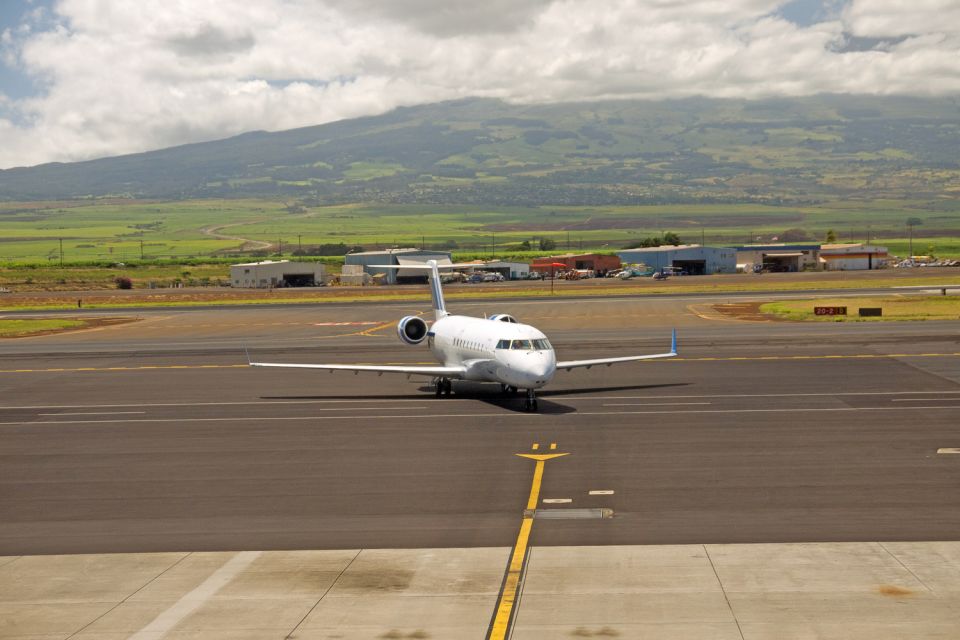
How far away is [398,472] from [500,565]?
1042 centimetres

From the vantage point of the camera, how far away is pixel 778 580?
20.8 metres

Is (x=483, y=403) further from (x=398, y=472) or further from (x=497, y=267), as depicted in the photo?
(x=497, y=267)

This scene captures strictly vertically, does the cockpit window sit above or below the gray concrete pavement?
above

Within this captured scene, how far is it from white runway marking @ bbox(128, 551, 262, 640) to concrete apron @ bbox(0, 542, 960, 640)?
4cm

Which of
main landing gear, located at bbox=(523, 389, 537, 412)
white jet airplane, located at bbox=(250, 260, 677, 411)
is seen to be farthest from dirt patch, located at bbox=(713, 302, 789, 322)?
main landing gear, located at bbox=(523, 389, 537, 412)

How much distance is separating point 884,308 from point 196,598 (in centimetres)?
8417

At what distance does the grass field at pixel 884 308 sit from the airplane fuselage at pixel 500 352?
45.4 metres

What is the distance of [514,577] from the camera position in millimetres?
21422

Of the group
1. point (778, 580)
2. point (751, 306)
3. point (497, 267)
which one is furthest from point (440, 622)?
point (497, 267)

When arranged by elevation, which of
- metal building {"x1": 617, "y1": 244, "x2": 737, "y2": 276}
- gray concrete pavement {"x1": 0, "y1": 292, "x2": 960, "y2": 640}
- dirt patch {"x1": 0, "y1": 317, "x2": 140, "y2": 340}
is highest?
metal building {"x1": 617, "y1": 244, "x2": 737, "y2": 276}

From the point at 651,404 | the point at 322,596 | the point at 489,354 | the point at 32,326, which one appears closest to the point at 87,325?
the point at 32,326

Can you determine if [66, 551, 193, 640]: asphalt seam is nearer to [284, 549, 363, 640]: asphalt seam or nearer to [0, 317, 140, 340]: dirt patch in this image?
[284, 549, 363, 640]: asphalt seam

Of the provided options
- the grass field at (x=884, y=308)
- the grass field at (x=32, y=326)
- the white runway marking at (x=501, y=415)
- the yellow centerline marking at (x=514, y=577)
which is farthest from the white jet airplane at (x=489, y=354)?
the grass field at (x=32, y=326)

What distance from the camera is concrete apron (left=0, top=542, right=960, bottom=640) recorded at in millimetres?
18469
